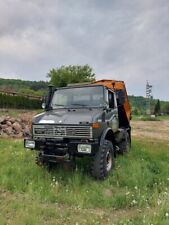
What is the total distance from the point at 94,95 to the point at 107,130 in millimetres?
1100

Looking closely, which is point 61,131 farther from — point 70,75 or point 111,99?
point 70,75

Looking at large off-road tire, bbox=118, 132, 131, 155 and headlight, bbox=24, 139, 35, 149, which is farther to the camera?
large off-road tire, bbox=118, 132, 131, 155

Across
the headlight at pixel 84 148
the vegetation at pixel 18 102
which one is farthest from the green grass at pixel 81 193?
the vegetation at pixel 18 102

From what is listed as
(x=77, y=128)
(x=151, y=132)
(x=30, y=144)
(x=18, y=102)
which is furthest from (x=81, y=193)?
(x=18, y=102)

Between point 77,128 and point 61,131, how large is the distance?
0.41 metres

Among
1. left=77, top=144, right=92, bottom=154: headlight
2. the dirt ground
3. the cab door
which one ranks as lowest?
the dirt ground

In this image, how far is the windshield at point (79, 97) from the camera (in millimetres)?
8422

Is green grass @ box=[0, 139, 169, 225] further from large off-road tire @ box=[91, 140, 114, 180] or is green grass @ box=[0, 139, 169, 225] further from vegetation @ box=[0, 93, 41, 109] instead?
vegetation @ box=[0, 93, 41, 109]

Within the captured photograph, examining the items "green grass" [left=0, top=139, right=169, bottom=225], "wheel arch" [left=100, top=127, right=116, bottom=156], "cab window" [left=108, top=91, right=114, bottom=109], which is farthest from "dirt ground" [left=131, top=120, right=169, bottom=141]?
"wheel arch" [left=100, top=127, right=116, bottom=156]

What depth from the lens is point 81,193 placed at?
681cm

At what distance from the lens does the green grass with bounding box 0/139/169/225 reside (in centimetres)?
550

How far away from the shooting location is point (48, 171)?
8.04 m

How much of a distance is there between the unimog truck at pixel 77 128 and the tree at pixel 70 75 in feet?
148

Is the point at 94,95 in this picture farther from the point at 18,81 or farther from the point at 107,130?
the point at 18,81
